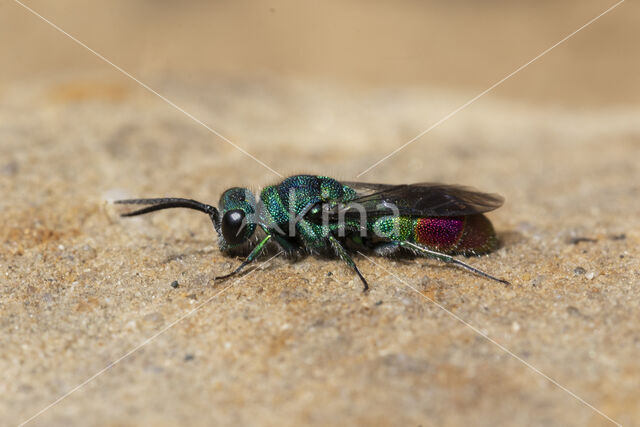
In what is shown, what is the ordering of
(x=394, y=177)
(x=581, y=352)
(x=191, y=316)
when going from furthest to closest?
(x=394, y=177) → (x=191, y=316) → (x=581, y=352)

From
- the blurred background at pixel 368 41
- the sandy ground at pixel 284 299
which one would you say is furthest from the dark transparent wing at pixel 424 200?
the blurred background at pixel 368 41

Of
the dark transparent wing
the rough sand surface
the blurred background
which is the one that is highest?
the blurred background

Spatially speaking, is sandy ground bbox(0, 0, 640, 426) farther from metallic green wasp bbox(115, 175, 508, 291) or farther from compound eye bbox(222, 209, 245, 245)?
compound eye bbox(222, 209, 245, 245)

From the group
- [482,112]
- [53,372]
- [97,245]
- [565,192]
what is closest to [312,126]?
[482,112]

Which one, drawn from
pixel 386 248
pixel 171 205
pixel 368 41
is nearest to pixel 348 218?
pixel 386 248

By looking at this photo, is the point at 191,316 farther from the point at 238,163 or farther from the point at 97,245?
the point at 238,163

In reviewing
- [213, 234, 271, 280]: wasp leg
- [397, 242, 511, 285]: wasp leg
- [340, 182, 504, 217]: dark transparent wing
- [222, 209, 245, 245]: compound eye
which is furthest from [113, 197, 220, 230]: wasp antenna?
[397, 242, 511, 285]: wasp leg

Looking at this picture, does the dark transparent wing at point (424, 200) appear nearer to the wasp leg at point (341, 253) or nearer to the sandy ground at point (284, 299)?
the wasp leg at point (341, 253)
